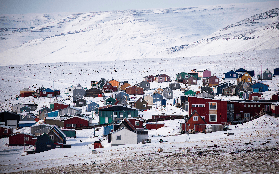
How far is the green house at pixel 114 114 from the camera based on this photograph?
124ft

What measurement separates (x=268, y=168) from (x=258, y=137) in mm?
6641

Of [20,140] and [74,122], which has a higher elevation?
[74,122]

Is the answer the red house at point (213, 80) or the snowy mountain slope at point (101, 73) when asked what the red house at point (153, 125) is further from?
the red house at point (213, 80)

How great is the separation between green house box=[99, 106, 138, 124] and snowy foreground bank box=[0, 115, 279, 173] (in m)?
11.0

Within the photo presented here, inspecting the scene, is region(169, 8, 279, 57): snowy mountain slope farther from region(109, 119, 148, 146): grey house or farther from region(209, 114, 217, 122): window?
region(109, 119, 148, 146): grey house

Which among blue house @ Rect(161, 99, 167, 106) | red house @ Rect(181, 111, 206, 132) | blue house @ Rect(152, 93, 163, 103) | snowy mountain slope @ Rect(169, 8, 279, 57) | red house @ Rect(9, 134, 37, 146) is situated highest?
snowy mountain slope @ Rect(169, 8, 279, 57)

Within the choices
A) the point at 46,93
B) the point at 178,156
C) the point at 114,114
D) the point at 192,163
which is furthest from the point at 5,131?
the point at 46,93

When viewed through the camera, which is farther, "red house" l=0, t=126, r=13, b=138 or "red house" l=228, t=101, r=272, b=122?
"red house" l=228, t=101, r=272, b=122

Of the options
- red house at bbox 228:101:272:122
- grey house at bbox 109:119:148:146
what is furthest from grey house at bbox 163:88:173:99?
grey house at bbox 109:119:148:146

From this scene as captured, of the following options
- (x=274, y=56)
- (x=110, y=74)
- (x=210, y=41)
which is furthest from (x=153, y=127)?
(x=210, y=41)

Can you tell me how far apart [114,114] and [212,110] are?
11117 mm

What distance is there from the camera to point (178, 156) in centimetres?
2002

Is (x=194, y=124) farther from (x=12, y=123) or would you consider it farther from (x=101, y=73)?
(x=101, y=73)

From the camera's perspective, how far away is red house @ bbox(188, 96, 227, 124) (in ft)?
105
